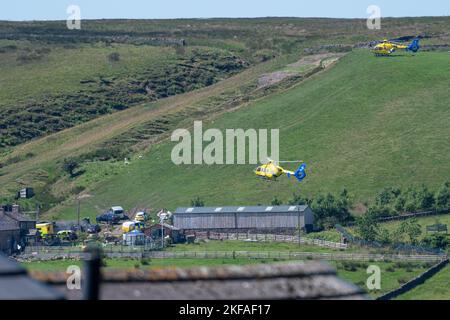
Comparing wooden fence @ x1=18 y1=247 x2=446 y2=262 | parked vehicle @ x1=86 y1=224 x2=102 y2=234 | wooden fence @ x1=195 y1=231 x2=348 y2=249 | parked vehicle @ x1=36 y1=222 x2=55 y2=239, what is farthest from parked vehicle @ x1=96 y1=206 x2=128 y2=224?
wooden fence @ x1=18 y1=247 x2=446 y2=262

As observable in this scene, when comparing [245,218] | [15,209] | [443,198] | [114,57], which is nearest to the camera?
[443,198]

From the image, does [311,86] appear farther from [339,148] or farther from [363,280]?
[363,280]

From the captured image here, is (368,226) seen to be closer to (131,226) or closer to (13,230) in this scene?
(131,226)

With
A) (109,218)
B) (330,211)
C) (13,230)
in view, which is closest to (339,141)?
(330,211)
